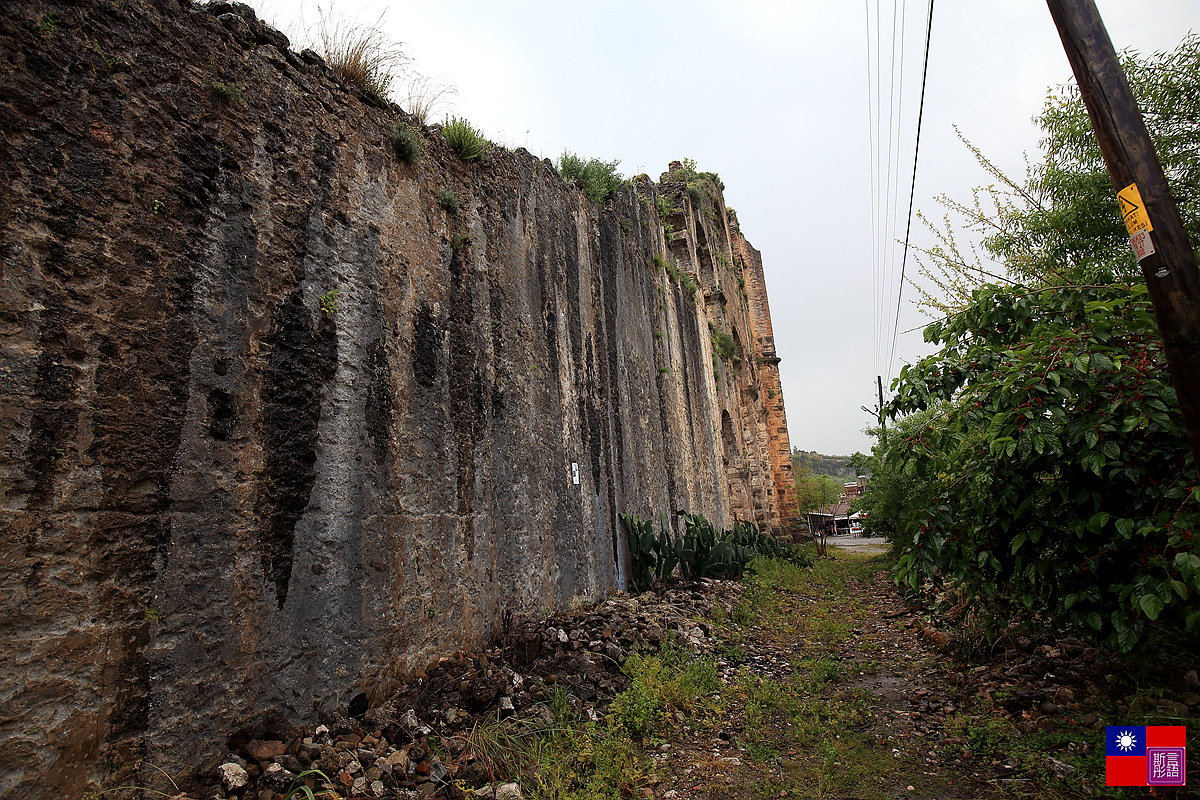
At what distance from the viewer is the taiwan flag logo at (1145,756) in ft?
8.47

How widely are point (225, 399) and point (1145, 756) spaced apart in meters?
4.51

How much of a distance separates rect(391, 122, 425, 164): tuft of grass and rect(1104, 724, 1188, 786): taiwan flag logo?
5.21 m

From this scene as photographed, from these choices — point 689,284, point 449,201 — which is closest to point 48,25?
point 449,201

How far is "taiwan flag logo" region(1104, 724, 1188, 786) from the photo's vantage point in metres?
2.58

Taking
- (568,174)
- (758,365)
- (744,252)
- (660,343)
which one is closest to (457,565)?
(568,174)

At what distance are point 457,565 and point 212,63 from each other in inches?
124

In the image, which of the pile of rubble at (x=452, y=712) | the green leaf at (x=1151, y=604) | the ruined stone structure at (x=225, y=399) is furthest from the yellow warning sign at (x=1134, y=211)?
the ruined stone structure at (x=225, y=399)

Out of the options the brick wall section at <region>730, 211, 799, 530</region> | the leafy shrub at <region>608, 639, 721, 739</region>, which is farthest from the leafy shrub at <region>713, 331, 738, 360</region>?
the leafy shrub at <region>608, 639, 721, 739</region>

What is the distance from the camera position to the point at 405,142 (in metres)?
4.26

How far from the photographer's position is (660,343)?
33.1 feet

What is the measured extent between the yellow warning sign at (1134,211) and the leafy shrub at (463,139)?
168 inches

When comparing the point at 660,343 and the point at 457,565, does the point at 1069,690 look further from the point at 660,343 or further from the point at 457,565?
the point at 660,343

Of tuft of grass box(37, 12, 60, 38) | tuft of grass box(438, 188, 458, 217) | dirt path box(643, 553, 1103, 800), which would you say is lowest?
dirt path box(643, 553, 1103, 800)

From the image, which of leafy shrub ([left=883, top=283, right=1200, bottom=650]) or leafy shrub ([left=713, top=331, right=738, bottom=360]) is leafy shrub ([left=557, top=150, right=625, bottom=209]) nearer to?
leafy shrub ([left=883, top=283, right=1200, bottom=650])
